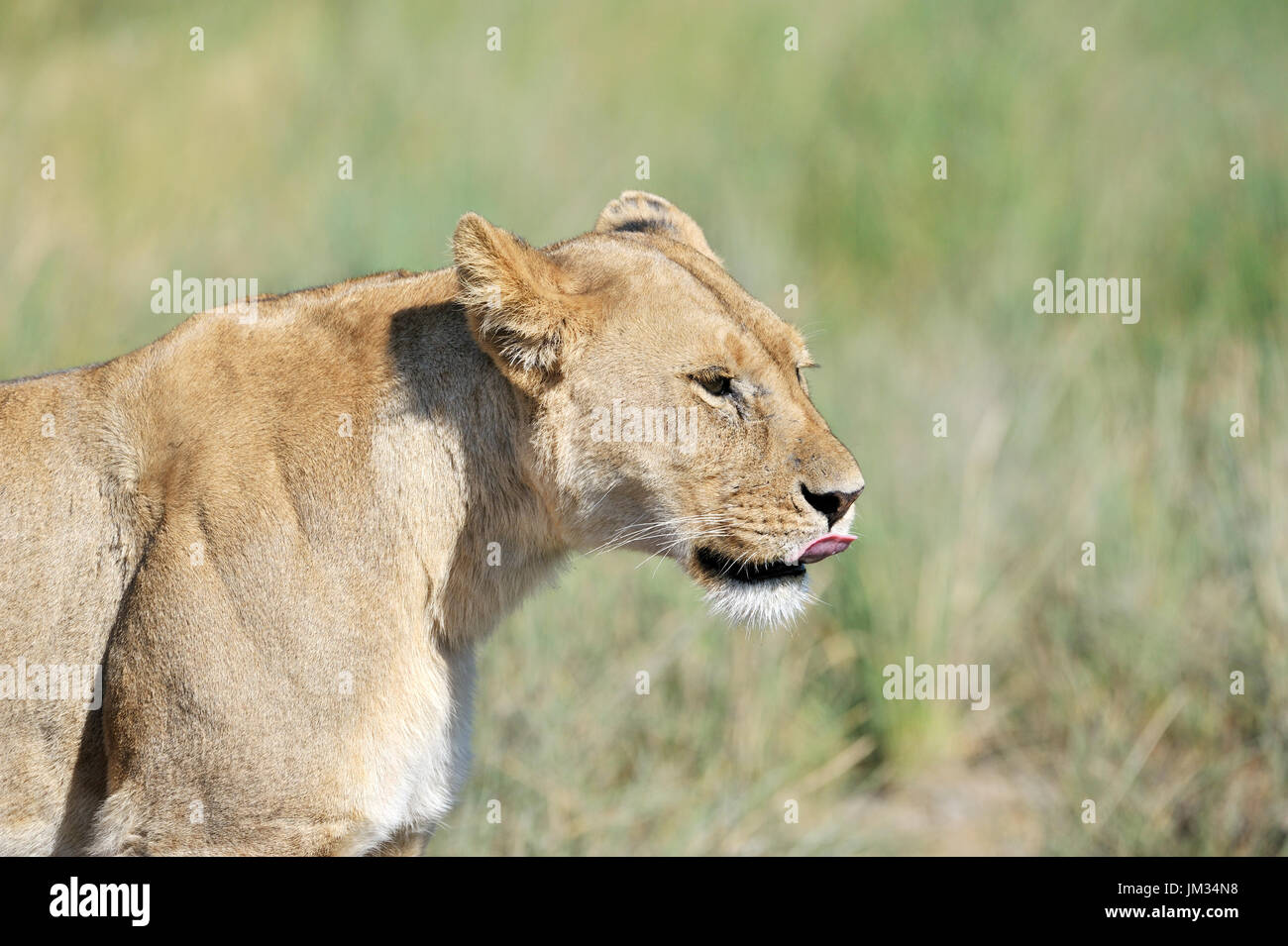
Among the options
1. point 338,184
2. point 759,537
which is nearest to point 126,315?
point 338,184

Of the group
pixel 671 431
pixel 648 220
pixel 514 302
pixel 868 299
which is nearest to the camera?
pixel 514 302

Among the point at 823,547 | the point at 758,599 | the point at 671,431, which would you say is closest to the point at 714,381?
the point at 671,431

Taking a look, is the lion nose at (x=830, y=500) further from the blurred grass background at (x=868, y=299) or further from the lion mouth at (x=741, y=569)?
the blurred grass background at (x=868, y=299)

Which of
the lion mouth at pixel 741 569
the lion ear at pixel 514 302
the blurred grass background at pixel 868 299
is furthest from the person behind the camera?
the blurred grass background at pixel 868 299

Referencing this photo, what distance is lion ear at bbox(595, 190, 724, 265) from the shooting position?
17.3 ft

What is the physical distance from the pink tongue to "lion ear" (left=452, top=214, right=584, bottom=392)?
103 cm

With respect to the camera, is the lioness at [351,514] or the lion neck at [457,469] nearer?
the lioness at [351,514]

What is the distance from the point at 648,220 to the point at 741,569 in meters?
1.59

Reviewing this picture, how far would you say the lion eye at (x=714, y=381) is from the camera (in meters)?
4.38

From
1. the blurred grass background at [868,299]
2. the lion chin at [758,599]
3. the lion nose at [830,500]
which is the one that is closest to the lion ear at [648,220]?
the lion nose at [830,500]

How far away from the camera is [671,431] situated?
4.37 meters

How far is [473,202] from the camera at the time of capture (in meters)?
10.8

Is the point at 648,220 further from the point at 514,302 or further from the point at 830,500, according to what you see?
the point at 830,500

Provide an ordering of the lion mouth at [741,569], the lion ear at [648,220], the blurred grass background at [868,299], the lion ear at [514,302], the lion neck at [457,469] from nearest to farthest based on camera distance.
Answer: the lion ear at [514,302] → the lion neck at [457,469] → the lion mouth at [741,569] → the lion ear at [648,220] → the blurred grass background at [868,299]
